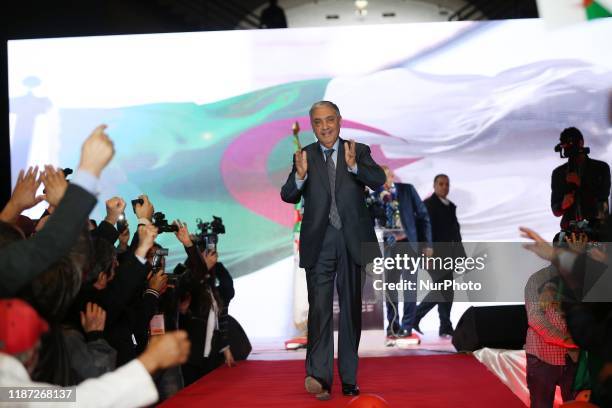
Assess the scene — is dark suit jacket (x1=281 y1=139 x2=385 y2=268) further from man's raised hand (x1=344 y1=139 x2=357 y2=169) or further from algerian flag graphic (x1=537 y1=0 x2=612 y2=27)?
algerian flag graphic (x1=537 y1=0 x2=612 y2=27)

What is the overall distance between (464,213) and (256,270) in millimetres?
2033

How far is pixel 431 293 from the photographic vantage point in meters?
7.61

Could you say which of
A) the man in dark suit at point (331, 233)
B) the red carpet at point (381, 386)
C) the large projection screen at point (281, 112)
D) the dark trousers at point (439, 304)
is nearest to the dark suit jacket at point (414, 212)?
the large projection screen at point (281, 112)

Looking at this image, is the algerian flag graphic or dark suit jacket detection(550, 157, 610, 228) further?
dark suit jacket detection(550, 157, 610, 228)

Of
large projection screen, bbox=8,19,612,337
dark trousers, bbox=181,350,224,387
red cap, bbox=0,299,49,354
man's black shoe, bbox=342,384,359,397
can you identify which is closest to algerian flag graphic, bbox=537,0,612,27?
red cap, bbox=0,299,49,354

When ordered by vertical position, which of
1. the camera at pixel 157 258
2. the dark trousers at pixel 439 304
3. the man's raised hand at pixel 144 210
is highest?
the man's raised hand at pixel 144 210

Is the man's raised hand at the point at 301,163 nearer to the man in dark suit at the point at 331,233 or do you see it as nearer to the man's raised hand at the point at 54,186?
the man in dark suit at the point at 331,233

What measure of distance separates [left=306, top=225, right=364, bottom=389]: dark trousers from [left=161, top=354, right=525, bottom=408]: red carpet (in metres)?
0.16

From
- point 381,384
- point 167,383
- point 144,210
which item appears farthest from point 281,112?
point 144,210

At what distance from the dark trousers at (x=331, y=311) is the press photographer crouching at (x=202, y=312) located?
91 centimetres

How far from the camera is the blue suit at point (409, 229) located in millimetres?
7410

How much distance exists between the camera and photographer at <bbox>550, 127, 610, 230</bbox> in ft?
21.5

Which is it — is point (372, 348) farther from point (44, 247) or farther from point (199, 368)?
point (44, 247)

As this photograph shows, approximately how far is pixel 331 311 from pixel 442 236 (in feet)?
12.2
